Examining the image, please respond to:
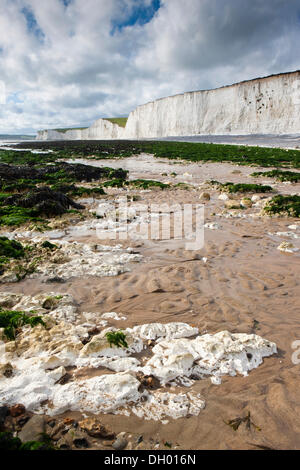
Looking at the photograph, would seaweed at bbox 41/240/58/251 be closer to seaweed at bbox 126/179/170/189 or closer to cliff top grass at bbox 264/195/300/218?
cliff top grass at bbox 264/195/300/218

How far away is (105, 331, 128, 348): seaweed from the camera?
264 cm

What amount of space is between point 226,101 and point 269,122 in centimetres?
1326

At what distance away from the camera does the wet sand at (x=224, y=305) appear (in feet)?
6.12

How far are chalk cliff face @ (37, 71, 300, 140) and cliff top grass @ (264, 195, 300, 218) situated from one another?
45.4 m

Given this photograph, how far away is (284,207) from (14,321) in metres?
7.52

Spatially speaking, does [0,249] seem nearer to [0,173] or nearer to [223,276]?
[223,276]

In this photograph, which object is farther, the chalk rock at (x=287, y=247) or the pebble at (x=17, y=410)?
the chalk rock at (x=287, y=247)

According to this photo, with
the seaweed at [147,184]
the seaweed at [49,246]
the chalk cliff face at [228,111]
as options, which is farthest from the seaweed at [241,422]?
the chalk cliff face at [228,111]

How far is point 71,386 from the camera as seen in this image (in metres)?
2.15

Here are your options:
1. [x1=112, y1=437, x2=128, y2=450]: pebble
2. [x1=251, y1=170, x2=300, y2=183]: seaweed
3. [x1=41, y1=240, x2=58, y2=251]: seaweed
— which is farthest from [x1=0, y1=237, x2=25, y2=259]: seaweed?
[x1=251, y1=170, x2=300, y2=183]: seaweed

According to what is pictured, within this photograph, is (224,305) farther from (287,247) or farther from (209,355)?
(287,247)

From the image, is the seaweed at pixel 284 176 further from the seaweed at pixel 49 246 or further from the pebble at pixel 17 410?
the pebble at pixel 17 410

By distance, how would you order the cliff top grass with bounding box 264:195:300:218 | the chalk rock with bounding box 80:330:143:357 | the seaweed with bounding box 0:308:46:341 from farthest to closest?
the cliff top grass with bounding box 264:195:300:218 < the seaweed with bounding box 0:308:46:341 < the chalk rock with bounding box 80:330:143:357

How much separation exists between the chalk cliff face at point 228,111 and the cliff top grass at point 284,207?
4539cm
